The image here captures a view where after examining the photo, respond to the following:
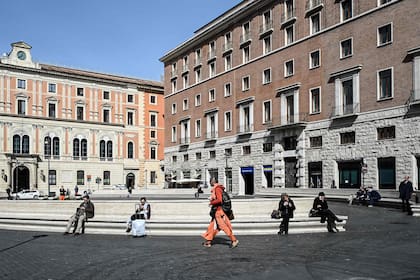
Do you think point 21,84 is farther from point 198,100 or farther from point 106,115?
point 198,100

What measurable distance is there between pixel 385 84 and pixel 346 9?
7571 millimetres

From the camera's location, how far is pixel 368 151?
114 feet

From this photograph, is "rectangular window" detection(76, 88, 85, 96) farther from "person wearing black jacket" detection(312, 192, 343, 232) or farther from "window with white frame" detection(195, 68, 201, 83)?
"person wearing black jacket" detection(312, 192, 343, 232)

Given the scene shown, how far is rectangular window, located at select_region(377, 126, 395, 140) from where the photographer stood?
3328cm

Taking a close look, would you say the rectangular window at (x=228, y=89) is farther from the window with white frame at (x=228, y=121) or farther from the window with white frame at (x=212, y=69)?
the window with white frame at (x=212, y=69)

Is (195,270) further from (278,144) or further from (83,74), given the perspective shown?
(83,74)

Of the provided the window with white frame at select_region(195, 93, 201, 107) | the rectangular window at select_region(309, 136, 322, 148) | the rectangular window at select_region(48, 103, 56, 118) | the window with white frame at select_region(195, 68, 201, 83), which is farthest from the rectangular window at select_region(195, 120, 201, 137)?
the rectangular window at select_region(48, 103, 56, 118)

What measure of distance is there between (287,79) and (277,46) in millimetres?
→ 3736

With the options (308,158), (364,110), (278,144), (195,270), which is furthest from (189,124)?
(195,270)

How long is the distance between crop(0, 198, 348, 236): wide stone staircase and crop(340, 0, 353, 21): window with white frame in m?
23.8

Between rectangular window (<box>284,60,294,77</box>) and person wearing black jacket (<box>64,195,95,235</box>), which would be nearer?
person wearing black jacket (<box>64,195,95,235</box>)

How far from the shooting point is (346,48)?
37.7 m

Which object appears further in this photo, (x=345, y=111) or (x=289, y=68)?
(x=289, y=68)

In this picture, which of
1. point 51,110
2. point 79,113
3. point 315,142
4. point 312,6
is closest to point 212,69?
point 312,6
